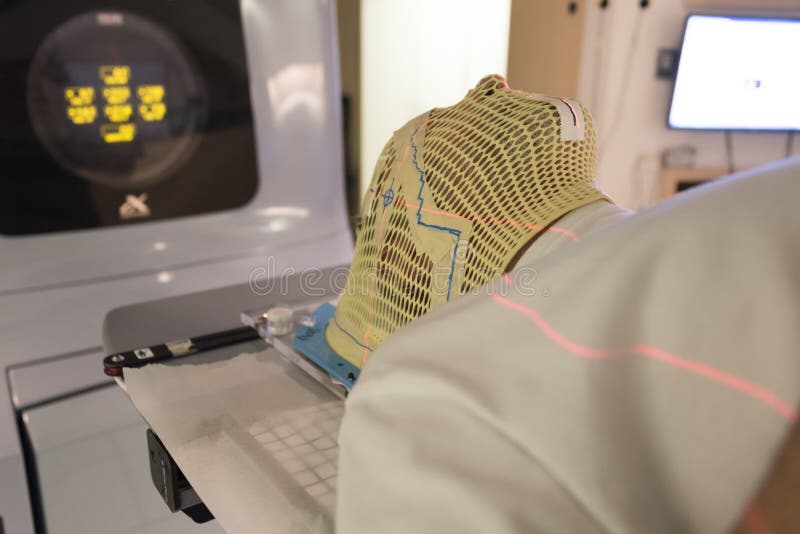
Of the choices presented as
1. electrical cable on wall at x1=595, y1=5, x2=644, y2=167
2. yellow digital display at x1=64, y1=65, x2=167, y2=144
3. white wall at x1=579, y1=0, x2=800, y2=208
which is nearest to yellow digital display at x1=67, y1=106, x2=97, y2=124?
yellow digital display at x1=64, y1=65, x2=167, y2=144

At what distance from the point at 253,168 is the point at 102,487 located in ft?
1.86

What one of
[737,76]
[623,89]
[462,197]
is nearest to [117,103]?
[462,197]

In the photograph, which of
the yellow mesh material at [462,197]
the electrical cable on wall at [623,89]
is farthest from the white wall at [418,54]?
the electrical cable on wall at [623,89]

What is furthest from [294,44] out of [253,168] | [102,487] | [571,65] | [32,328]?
[571,65]

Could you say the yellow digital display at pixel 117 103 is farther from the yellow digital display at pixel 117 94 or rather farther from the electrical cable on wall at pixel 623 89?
the electrical cable on wall at pixel 623 89

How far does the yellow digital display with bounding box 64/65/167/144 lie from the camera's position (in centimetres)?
93

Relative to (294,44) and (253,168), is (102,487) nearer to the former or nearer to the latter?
(253,168)

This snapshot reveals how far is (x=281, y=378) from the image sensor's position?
2.23ft

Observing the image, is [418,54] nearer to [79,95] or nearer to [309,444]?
[79,95]

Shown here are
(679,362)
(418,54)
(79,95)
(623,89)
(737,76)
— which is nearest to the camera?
(679,362)

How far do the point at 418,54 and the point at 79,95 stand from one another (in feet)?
2.50

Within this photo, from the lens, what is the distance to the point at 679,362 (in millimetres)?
253

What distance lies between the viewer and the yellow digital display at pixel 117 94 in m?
0.94

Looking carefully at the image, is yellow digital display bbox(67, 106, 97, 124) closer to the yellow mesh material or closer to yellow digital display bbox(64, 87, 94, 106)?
yellow digital display bbox(64, 87, 94, 106)
